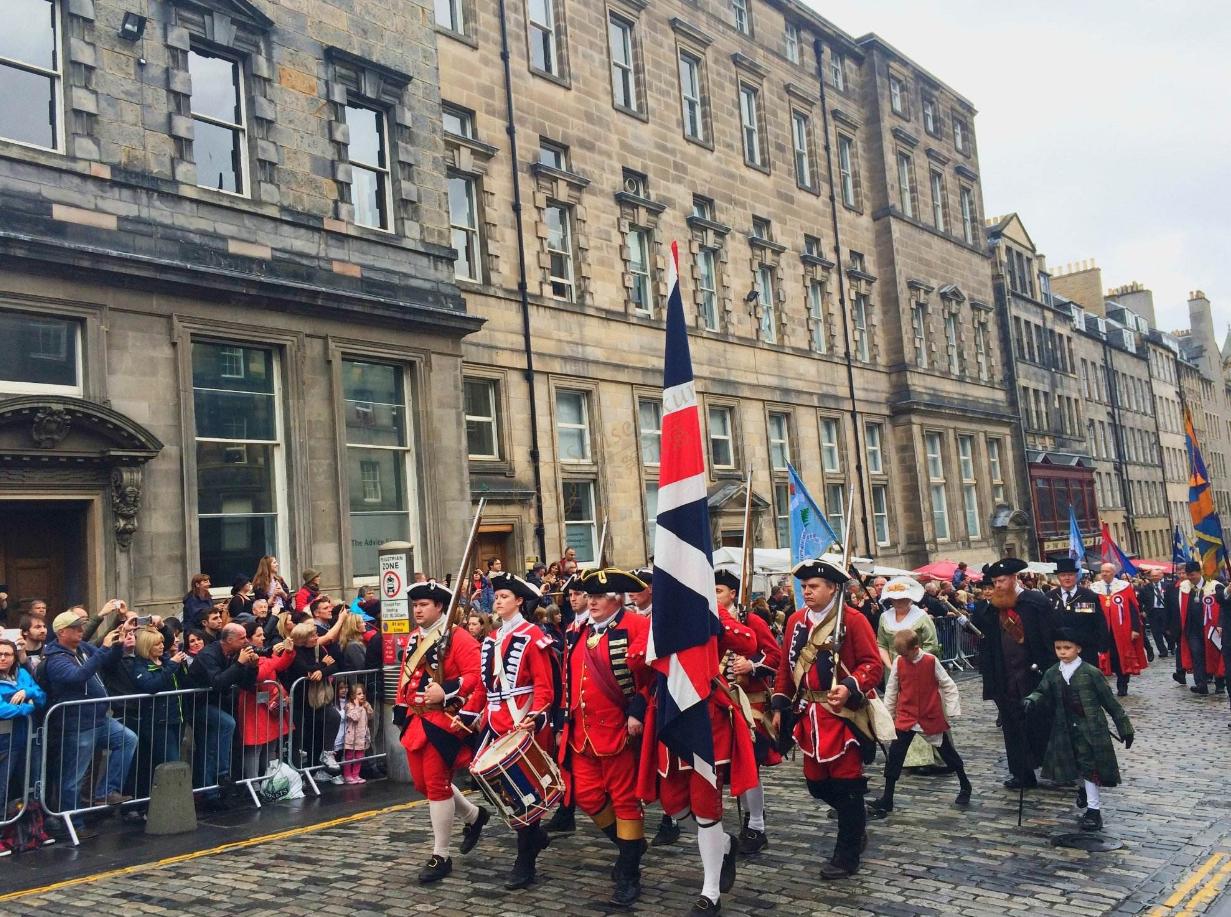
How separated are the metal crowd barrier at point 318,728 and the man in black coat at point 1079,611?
723 centimetres

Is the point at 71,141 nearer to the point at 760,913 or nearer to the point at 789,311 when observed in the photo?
the point at 760,913

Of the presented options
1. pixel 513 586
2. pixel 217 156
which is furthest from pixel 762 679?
pixel 217 156

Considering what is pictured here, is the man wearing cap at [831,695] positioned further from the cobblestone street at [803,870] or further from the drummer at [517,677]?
the drummer at [517,677]

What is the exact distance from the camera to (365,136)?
18812mm

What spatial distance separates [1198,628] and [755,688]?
1071 cm

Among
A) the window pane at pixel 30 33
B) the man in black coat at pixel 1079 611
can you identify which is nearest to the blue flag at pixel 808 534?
the man in black coat at pixel 1079 611

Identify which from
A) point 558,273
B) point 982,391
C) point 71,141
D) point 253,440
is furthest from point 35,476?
point 982,391

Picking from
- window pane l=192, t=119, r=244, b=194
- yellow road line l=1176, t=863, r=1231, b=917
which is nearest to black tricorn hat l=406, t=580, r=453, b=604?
yellow road line l=1176, t=863, r=1231, b=917

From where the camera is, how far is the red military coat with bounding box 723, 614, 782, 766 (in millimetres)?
8773

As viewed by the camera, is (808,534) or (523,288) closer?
(808,534)

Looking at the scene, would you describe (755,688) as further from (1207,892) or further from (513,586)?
(1207,892)

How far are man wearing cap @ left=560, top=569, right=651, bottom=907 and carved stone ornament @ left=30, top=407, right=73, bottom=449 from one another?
8.66 metres

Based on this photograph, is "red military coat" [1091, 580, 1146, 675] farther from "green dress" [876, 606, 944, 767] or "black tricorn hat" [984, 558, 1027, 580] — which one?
"black tricorn hat" [984, 558, 1027, 580]

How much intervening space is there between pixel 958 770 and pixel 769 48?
93.8 ft
